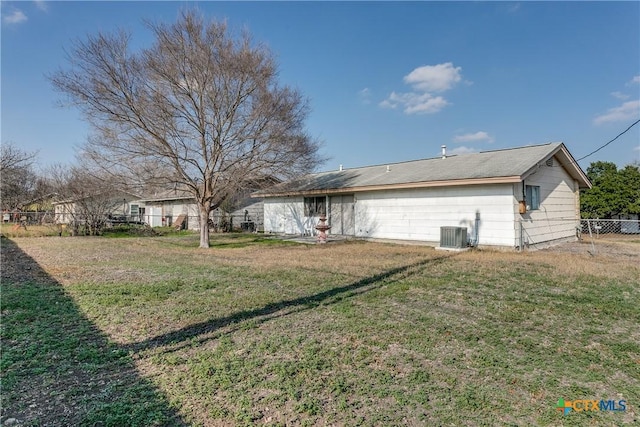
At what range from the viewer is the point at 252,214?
22.6 meters

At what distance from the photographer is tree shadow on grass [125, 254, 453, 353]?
3.57m

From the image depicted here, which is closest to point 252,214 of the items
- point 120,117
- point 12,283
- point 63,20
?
point 120,117

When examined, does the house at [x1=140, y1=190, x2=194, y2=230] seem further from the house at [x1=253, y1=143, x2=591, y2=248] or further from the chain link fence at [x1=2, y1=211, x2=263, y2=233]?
the house at [x1=253, y1=143, x2=591, y2=248]

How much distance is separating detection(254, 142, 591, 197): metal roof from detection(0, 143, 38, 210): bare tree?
79.5ft

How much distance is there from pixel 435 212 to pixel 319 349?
10034 millimetres

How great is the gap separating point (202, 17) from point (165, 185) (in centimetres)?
593

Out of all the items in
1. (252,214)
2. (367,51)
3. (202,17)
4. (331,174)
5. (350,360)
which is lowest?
(350,360)

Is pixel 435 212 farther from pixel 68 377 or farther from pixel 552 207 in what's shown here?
pixel 68 377

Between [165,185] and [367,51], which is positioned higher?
[367,51]

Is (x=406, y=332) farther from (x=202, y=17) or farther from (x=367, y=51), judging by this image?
(x=367, y=51)

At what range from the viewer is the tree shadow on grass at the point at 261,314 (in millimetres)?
3572

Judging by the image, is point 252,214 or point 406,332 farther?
point 252,214

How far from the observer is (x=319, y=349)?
337 cm

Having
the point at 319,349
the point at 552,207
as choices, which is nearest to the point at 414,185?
the point at 552,207
